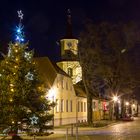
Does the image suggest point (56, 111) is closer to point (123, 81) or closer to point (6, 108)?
point (123, 81)

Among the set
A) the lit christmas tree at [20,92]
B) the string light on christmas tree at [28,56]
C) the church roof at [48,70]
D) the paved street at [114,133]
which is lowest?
the paved street at [114,133]

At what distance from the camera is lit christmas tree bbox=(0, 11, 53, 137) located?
101ft

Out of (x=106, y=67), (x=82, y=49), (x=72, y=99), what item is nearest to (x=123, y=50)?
(x=106, y=67)

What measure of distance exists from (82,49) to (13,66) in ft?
93.5

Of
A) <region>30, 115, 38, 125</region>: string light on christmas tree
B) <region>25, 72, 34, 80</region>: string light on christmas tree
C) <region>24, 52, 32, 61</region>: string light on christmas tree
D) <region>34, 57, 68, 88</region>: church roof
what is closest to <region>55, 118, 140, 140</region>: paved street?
<region>30, 115, 38, 125</region>: string light on christmas tree

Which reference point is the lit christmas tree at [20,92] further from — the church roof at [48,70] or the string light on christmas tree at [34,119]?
the church roof at [48,70]

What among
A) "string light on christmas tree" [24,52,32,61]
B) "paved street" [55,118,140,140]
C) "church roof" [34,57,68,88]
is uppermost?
"church roof" [34,57,68,88]

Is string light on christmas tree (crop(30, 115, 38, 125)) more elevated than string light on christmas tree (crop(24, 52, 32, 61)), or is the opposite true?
string light on christmas tree (crop(24, 52, 32, 61))

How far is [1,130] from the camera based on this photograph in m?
30.5

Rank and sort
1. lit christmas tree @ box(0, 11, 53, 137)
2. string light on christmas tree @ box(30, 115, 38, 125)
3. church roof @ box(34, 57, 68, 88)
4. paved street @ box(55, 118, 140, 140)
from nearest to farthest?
lit christmas tree @ box(0, 11, 53, 137) < string light on christmas tree @ box(30, 115, 38, 125) < paved street @ box(55, 118, 140, 140) < church roof @ box(34, 57, 68, 88)

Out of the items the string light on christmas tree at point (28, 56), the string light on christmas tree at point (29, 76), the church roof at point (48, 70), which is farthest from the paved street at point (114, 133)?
the church roof at point (48, 70)

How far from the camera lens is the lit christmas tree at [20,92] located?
3066 cm

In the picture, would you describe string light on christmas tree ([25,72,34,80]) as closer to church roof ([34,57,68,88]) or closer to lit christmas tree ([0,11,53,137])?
lit christmas tree ([0,11,53,137])

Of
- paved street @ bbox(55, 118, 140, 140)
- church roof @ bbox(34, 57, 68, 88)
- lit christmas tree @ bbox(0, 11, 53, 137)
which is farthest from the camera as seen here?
church roof @ bbox(34, 57, 68, 88)
